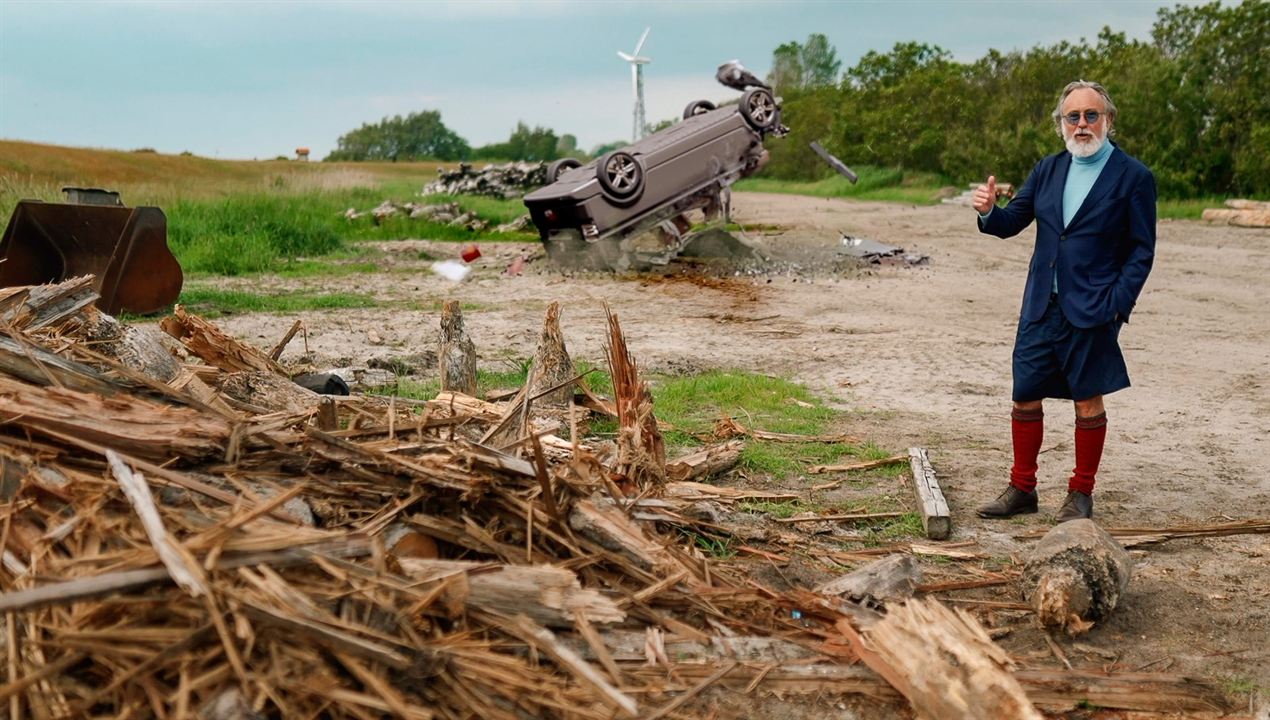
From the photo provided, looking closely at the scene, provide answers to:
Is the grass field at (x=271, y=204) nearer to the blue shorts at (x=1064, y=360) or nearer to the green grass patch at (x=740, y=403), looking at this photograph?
the green grass patch at (x=740, y=403)

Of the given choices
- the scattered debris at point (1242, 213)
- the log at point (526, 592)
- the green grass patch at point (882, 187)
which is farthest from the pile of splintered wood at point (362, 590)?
the green grass patch at point (882, 187)

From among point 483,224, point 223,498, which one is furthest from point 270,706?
point 483,224

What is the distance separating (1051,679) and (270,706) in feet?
8.13

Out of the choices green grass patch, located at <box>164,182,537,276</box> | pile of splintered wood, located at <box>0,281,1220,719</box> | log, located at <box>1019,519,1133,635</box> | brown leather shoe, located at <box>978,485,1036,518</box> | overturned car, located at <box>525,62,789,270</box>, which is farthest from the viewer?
green grass patch, located at <box>164,182,537,276</box>

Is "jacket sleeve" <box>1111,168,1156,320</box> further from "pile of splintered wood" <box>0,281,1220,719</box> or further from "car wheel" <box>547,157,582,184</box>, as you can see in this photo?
"car wheel" <box>547,157,582,184</box>

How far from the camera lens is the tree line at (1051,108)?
87.0 feet

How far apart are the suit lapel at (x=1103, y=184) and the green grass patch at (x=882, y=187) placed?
2939cm

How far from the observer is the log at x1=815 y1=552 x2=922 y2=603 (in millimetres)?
4270

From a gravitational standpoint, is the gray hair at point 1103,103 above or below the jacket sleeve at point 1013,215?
above

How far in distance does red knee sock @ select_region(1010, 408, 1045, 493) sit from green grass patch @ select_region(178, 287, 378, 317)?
9186mm

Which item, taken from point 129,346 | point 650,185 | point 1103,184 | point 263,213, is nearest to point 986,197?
point 1103,184

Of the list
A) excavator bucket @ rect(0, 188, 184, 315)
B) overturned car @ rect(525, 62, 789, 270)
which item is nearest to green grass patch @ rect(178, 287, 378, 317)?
excavator bucket @ rect(0, 188, 184, 315)

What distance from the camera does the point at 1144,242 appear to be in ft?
18.2

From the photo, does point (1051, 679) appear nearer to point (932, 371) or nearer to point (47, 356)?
point (47, 356)
